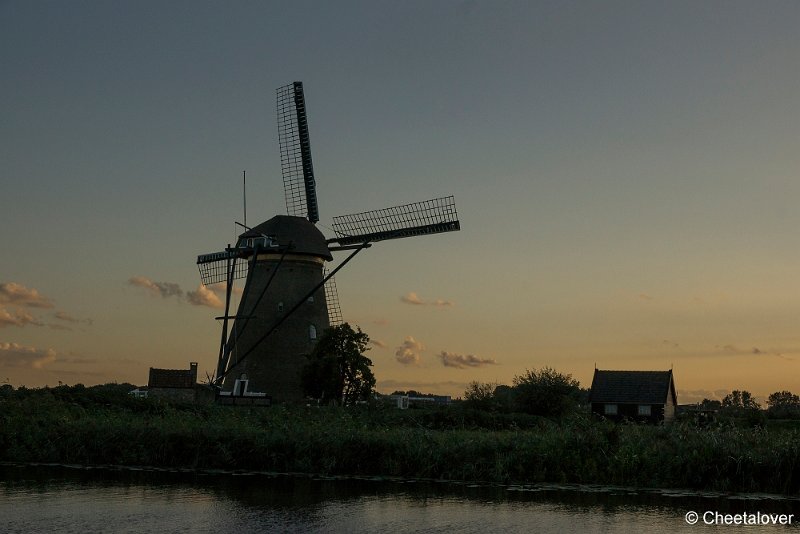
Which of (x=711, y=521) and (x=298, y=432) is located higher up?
(x=298, y=432)

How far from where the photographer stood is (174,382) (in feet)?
164

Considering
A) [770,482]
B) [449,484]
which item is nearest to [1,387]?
[449,484]

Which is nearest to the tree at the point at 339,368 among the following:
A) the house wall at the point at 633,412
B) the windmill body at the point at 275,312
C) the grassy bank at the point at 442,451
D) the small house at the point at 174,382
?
the windmill body at the point at 275,312

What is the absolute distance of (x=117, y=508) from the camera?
56.1 ft

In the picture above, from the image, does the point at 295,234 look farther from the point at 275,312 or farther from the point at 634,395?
the point at 634,395

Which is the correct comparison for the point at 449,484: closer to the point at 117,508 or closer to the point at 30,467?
the point at 117,508

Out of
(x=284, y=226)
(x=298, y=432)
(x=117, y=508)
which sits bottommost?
(x=117, y=508)

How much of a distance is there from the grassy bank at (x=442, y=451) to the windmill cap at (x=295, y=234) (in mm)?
16119

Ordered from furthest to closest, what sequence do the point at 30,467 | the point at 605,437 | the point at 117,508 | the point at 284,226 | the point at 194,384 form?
the point at 194,384
the point at 284,226
the point at 30,467
the point at 605,437
the point at 117,508

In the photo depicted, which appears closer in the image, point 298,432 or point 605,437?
point 605,437

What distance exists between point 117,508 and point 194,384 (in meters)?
33.4

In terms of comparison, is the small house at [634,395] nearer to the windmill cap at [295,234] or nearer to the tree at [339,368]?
the tree at [339,368]

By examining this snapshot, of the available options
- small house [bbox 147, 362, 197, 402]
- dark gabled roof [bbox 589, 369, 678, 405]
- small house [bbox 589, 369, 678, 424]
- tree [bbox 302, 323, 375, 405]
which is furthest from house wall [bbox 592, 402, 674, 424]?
small house [bbox 147, 362, 197, 402]

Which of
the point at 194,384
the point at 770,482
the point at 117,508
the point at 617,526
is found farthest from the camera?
the point at 194,384
